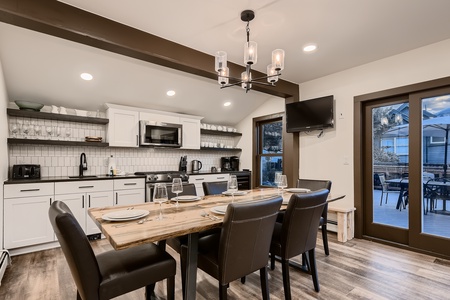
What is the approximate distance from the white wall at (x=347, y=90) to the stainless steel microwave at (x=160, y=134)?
2248 millimetres

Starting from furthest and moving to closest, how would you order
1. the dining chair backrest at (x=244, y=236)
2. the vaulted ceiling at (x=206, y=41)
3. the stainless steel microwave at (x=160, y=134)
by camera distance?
the stainless steel microwave at (x=160, y=134) → the vaulted ceiling at (x=206, y=41) → the dining chair backrest at (x=244, y=236)

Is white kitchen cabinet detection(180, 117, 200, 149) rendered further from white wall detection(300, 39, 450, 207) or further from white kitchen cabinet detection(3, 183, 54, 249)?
white kitchen cabinet detection(3, 183, 54, 249)

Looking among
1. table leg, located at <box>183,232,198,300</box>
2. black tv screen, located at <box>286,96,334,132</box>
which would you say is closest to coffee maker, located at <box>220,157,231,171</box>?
black tv screen, located at <box>286,96,334,132</box>

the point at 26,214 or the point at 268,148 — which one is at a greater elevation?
the point at 268,148

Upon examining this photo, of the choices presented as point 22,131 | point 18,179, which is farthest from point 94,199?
point 22,131

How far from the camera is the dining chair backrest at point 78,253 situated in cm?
122

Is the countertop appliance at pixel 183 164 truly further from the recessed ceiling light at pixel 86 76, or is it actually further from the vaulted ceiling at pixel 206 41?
the recessed ceiling light at pixel 86 76

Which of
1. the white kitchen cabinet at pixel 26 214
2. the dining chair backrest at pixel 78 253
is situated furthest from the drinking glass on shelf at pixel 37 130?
the dining chair backrest at pixel 78 253

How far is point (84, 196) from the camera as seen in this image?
131 inches

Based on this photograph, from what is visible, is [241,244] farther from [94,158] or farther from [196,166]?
[196,166]

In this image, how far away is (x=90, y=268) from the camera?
1295 millimetres

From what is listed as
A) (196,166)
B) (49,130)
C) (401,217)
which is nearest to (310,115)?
(401,217)

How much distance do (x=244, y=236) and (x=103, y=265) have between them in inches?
36.5

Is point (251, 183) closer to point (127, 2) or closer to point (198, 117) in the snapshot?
point (198, 117)
